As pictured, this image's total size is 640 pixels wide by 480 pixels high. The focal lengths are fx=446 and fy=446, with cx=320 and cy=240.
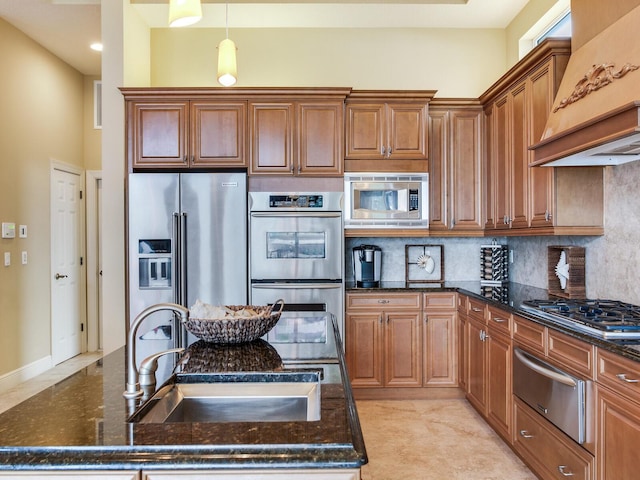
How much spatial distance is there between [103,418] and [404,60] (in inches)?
153

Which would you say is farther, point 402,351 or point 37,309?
point 37,309

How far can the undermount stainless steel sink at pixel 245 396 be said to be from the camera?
1.31 metres

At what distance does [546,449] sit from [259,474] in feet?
6.25

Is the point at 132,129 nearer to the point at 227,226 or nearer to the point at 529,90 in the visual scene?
the point at 227,226

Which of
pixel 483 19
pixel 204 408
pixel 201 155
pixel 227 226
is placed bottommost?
pixel 204 408

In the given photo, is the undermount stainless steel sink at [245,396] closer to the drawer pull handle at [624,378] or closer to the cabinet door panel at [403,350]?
the drawer pull handle at [624,378]

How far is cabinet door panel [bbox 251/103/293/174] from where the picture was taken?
3514mm

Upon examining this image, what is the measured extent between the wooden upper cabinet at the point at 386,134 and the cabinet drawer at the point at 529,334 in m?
1.58

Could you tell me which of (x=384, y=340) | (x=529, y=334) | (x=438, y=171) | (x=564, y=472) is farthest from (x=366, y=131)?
(x=564, y=472)

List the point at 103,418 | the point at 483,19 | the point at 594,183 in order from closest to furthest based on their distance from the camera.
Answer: the point at 103,418, the point at 594,183, the point at 483,19

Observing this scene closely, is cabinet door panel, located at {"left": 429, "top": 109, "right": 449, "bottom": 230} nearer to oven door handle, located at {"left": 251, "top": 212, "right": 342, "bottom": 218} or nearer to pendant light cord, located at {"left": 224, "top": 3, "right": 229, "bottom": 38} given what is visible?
oven door handle, located at {"left": 251, "top": 212, "right": 342, "bottom": 218}

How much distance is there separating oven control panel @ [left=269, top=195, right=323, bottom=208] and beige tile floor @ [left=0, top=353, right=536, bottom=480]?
5.35 ft

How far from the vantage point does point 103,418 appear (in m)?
1.05

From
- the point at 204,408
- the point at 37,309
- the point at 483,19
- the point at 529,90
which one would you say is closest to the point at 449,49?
the point at 483,19
